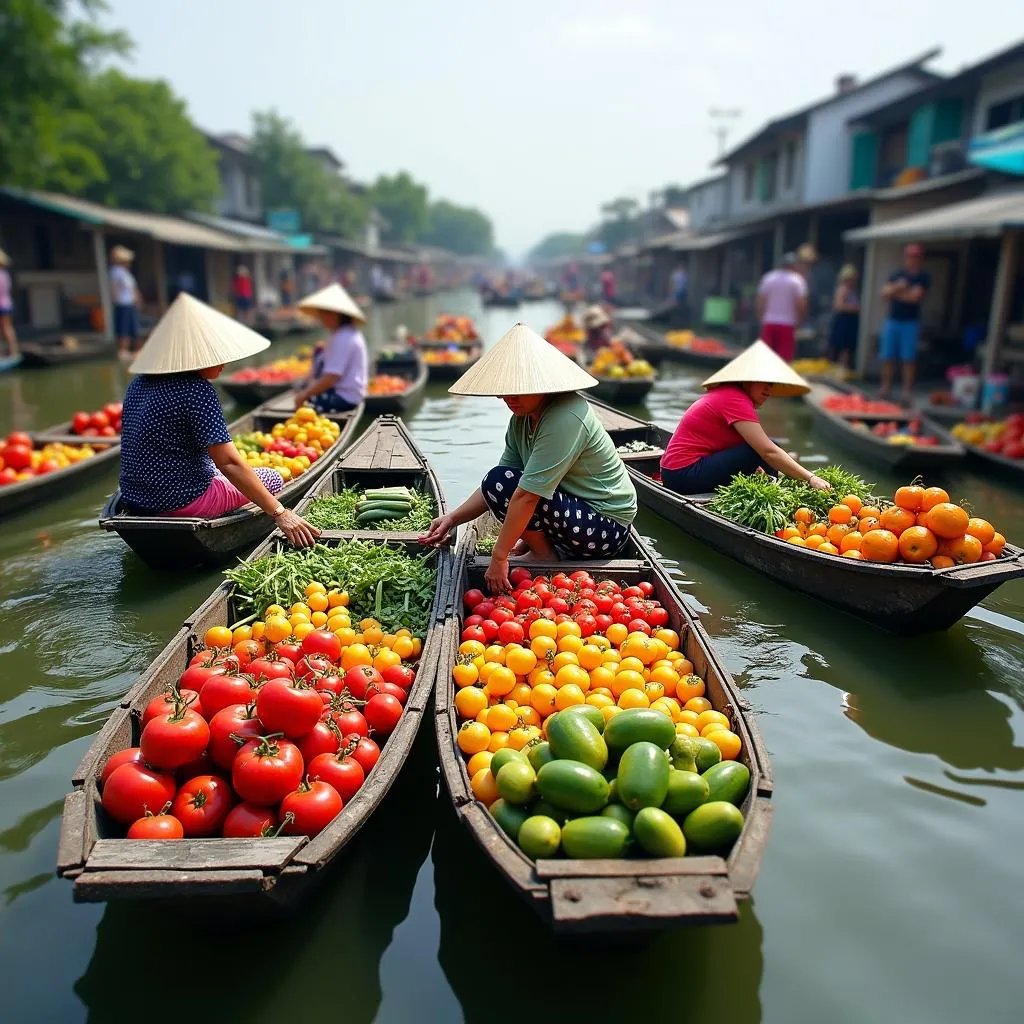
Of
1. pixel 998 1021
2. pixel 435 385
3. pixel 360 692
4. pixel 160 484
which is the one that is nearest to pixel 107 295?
pixel 435 385

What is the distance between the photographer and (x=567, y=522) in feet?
13.6

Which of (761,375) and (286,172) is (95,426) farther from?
(286,172)

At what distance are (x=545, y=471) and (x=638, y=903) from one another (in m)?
2.10

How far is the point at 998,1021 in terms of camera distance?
2256 millimetres

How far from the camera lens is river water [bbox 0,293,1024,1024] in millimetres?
2334

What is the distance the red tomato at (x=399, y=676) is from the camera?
3.16 meters

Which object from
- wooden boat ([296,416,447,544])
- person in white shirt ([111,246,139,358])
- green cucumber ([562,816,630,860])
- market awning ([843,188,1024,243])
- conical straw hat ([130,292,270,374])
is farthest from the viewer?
person in white shirt ([111,246,139,358])

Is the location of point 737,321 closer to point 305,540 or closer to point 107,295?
point 107,295

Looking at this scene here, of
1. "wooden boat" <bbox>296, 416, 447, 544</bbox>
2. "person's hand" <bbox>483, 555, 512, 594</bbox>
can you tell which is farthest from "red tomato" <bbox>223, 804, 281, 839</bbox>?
"wooden boat" <bbox>296, 416, 447, 544</bbox>

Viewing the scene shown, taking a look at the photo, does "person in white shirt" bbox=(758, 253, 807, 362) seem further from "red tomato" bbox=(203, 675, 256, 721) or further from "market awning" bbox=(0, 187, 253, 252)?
"market awning" bbox=(0, 187, 253, 252)

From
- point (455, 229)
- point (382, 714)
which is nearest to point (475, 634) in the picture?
point (382, 714)

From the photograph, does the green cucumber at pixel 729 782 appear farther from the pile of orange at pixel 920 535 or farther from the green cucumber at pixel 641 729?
the pile of orange at pixel 920 535

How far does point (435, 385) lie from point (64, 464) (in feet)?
22.9

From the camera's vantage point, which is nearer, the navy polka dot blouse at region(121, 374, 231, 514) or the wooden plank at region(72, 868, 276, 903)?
the wooden plank at region(72, 868, 276, 903)
